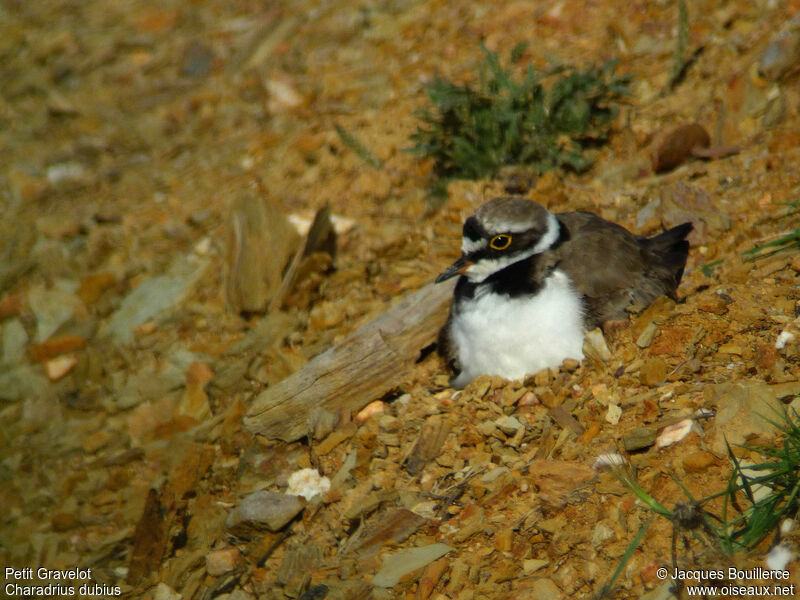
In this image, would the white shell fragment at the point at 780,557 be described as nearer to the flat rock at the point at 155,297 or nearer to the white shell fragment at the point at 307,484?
the white shell fragment at the point at 307,484

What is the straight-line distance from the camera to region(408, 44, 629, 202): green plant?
621 cm

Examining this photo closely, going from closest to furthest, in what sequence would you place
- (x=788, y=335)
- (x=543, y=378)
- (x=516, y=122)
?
1. (x=788, y=335)
2. (x=543, y=378)
3. (x=516, y=122)

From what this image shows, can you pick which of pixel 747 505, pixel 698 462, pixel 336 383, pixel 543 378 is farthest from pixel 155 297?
pixel 747 505

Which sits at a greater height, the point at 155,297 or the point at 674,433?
the point at 674,433

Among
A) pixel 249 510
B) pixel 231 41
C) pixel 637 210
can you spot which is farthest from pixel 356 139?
pixel 249 510

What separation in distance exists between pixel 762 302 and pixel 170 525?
365cm

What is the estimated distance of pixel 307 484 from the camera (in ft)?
15.5

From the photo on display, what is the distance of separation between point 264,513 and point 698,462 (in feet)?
7.55

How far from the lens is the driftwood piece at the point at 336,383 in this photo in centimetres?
498

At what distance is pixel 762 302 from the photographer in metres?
4.51

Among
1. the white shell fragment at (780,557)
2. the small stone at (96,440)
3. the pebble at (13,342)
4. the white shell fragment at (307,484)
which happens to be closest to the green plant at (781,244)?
the white shell fragment at (780,557)

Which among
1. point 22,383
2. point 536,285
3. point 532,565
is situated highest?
point 536,285

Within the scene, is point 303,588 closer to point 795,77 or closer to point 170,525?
point 170,525

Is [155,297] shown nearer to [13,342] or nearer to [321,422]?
[13,342]
